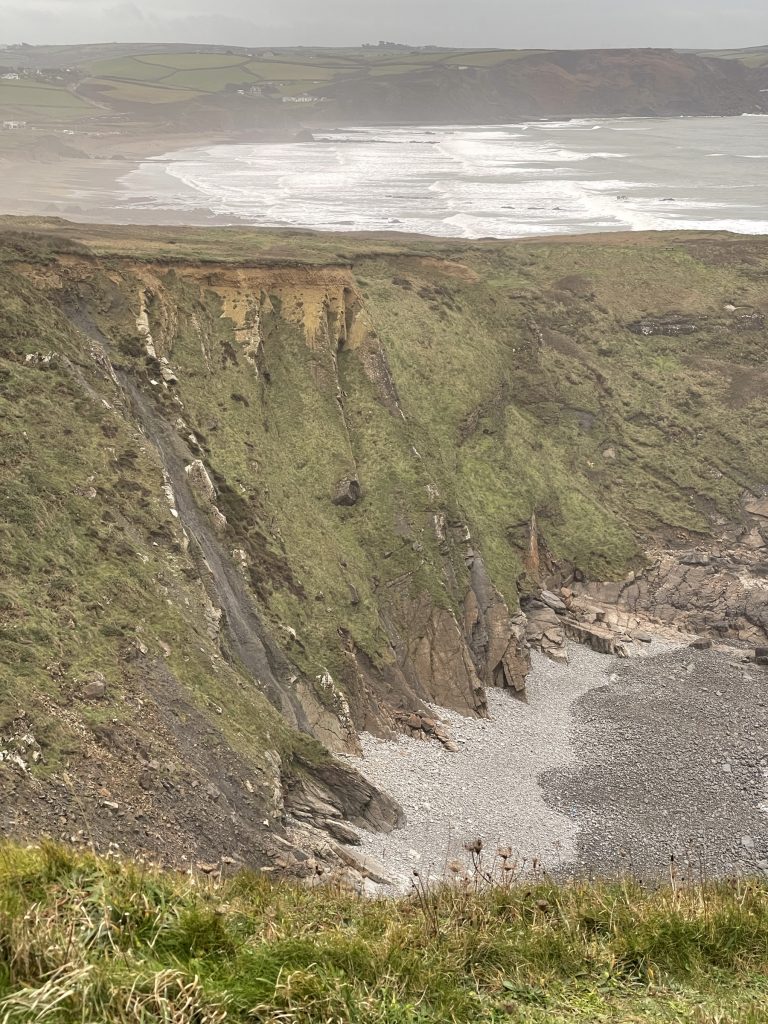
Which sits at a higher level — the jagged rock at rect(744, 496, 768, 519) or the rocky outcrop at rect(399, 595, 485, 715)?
the jagged rock at rect(744, 496, 768, 519)

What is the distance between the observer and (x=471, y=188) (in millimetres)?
140875

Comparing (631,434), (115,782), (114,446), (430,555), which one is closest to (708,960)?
(115,782)

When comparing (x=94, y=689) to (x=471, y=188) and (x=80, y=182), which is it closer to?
(x=471, y=188)

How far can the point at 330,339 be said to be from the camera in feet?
179

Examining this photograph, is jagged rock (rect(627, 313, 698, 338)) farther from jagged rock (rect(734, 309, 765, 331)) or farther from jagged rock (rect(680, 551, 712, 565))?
jagged rock (rect(680, 551, 712, 565))

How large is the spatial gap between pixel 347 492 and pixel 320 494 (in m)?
1.45

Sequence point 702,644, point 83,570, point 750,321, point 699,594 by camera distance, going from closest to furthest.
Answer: point 83,570 < point 702,644 < point 699,594 < point 750,321

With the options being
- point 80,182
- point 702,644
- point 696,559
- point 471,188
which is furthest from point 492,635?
point 80,182

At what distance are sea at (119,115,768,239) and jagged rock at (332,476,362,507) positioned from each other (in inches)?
2357

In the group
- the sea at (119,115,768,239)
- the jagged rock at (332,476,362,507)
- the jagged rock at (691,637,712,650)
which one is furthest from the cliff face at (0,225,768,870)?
the sea at (119,115,768,239)

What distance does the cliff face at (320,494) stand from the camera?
2794 cm

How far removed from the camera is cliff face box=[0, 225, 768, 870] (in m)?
27.9

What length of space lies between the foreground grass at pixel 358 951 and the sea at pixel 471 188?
9616cm

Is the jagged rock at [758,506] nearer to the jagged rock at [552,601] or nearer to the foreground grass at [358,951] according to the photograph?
the jagged rock at [552,601]
